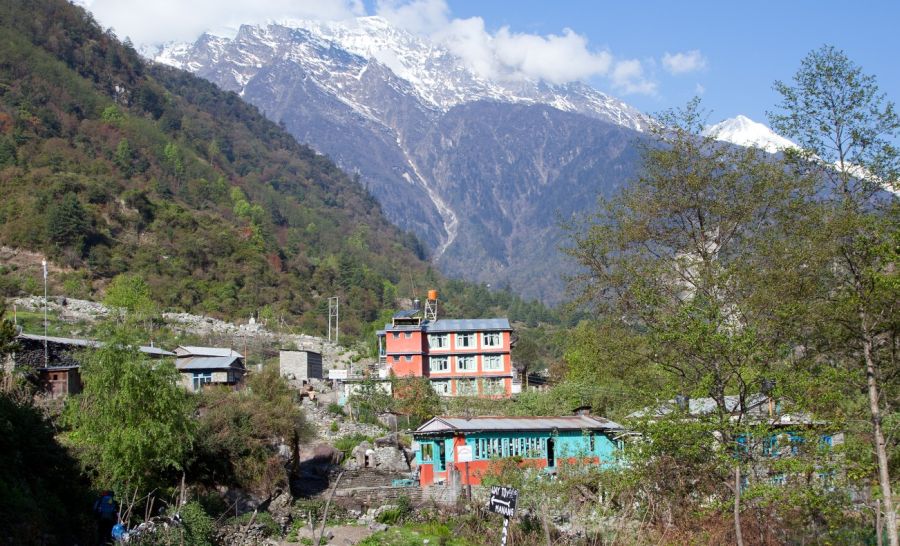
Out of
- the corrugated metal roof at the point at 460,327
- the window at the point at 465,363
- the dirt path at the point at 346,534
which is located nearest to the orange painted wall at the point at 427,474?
the dirt path at the point at 346,534

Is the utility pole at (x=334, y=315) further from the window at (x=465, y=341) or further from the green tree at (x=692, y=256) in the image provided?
the green tree at (x=692, y=256)

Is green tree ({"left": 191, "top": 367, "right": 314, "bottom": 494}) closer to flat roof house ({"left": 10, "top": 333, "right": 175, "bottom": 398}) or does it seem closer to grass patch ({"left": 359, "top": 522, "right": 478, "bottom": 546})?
flat roof house ({"left": 10, "top": 333, "right": 175, "bottom": 398})

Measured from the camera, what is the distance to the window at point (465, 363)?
54.4 meters

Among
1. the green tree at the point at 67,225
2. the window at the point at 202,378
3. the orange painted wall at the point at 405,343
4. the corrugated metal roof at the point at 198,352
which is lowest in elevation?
the window at the point at 202,378

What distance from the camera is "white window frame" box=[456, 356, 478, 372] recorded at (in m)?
54.4

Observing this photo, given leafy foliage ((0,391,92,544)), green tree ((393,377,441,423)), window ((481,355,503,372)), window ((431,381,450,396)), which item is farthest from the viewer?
window ((481,355,503,372))

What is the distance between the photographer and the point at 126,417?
64.4ft

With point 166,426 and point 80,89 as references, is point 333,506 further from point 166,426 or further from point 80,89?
point 80,89

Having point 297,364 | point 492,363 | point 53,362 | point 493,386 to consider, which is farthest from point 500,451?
point 492,363

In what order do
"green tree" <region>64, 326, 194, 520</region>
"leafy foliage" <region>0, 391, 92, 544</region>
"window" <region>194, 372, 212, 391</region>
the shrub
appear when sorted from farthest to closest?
"window" <region>194, 372, 212, 391</region> < "green tree" <region>64, 326, 194, 520</region> < the shrub < "leafy foliage" <region>0, 391, 92, 544</region>

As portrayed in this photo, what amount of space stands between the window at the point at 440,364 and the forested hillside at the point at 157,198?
26.7 metres

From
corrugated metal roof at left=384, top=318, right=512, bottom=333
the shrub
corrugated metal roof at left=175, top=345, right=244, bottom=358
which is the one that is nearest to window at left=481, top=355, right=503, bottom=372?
corrugated metal roof at left=384, top=318, right=512, bottom=333

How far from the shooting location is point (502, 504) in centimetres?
1487

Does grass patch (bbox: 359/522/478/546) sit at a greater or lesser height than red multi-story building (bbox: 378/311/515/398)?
lesser
